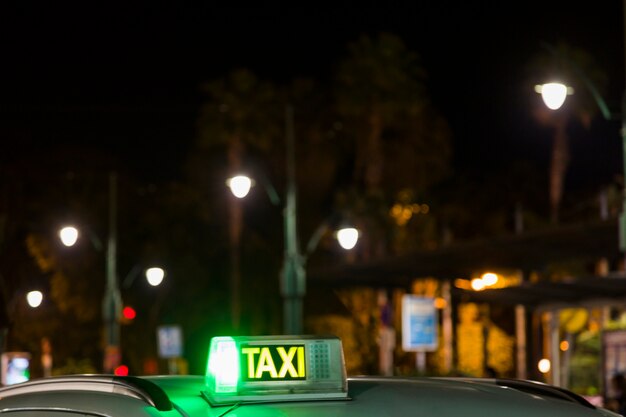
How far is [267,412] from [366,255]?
56.5m

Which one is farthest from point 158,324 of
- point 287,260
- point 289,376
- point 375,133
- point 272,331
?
point 289,376

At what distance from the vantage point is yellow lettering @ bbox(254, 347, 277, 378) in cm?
326

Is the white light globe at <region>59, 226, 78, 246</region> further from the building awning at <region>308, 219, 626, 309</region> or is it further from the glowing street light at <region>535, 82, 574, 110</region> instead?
the glowing street light at <region>535, 82, 574, 110</region>

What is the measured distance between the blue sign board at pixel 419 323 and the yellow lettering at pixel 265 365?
27749mm

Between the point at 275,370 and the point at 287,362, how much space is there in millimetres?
34

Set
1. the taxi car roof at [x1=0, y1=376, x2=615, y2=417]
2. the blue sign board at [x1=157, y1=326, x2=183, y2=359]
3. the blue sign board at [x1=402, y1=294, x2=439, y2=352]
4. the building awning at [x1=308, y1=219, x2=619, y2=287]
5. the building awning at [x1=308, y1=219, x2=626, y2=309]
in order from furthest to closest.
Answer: the blue sign board at [x1=157, y1=326, x2=183, y2=359]
the blue sign board at [x1=402, y1=294, x2=439, y2=352]
the building awning at [x1=308, y1=219, x2=619, y2=287]
the building awning at [x1=308, y1=219, x2=626, y2=309]
the taxi car roof at [x1=0, y1=376, x2=615, y2=417]

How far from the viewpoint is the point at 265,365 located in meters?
3.28

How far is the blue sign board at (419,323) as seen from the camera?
31.2 m

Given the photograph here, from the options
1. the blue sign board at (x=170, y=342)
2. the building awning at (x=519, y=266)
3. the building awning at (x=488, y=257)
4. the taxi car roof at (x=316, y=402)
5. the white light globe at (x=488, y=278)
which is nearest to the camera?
the taxi car roof at (x=316, y=402)

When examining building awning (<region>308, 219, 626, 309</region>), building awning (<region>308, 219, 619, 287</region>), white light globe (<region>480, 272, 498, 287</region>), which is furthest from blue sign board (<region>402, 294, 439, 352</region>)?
white light globe (<region>480, 272, 498, 287</region>)

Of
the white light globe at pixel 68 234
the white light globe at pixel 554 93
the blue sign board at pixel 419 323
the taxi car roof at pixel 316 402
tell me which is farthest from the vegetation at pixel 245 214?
the taxi car roof at pixel 316 402

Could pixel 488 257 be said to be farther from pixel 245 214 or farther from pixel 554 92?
pixel 245 214

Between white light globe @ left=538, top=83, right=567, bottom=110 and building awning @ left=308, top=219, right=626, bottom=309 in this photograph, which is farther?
building awning @ left=308, top=219, right=626, bottom=309

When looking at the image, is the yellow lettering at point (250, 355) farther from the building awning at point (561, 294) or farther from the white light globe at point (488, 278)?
the white light globe at point (488, 278)
